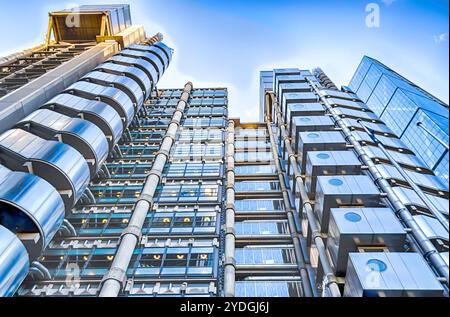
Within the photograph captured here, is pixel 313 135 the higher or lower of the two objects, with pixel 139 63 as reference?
lower

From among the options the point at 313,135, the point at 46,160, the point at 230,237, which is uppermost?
the point at 313,135

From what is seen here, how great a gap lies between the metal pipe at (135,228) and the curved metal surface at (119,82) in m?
3.69

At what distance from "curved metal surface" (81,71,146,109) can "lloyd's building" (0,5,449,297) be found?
16cm

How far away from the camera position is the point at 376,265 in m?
10.6

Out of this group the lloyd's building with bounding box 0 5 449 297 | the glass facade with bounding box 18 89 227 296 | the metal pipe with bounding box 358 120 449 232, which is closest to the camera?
the lloyd's building with bounding box 0 5 449 297

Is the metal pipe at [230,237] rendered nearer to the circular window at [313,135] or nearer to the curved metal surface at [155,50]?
the circular window at [313,135]

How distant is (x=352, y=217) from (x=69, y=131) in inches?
596

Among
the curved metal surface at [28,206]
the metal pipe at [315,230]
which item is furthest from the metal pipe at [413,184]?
the curved metal surface at [28,206]

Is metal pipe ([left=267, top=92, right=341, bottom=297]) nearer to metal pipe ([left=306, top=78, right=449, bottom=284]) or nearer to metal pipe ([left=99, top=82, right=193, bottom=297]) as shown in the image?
metal pipe ([left=306, top=78, right=449, bottom=284])

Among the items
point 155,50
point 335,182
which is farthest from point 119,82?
point 335,182

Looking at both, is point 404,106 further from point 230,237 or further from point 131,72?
point 230,237

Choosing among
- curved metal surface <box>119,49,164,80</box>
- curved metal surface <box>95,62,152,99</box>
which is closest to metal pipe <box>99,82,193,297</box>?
curved metal surface <box>95,62,152,99</box>

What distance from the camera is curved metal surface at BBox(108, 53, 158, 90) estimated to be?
32344 mm
